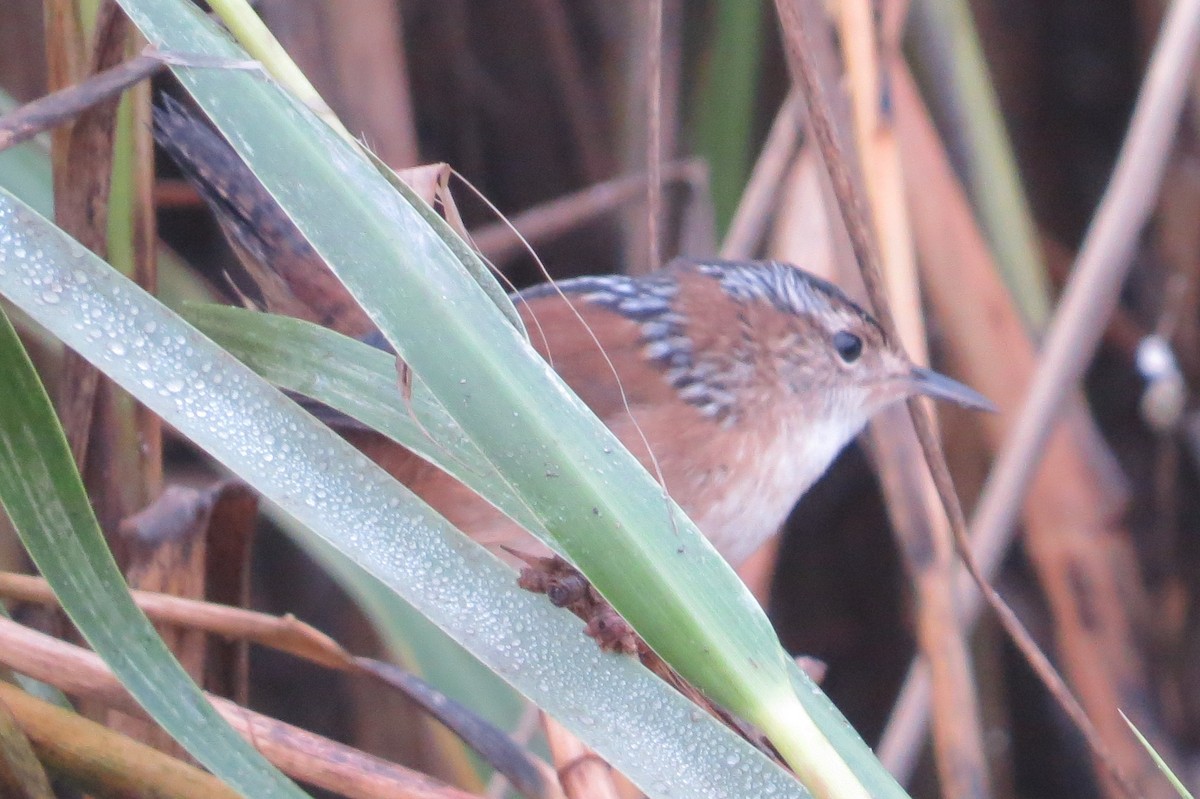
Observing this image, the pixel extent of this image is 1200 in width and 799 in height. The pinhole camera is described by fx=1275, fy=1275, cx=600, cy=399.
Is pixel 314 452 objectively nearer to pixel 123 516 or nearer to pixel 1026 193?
pixel 123 516

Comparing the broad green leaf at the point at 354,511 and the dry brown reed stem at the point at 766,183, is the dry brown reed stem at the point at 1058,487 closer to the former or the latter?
the dry brown reed stem at the point at 766,183

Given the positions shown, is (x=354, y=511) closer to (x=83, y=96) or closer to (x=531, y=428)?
(x=531, y=428)

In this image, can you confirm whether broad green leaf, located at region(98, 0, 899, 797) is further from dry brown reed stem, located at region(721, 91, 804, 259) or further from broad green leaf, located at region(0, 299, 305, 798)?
dry brown reed stem, located at region(721, 91, 804, 259)

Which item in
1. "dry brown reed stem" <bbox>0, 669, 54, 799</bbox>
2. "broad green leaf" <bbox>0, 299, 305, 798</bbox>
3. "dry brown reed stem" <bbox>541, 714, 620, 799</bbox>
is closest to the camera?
"broad green leaf" <bbox>0, 299, 305, 798</bbox>

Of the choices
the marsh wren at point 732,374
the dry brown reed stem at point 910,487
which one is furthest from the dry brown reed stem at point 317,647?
the dry brown reed stem at point 910,487

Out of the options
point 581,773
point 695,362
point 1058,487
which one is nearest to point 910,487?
point 695,362

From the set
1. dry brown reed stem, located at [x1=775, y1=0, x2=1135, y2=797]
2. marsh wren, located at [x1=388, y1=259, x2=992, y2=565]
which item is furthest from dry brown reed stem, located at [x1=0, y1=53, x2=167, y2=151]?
marsh wren, located at [x1=388, y1=259, x2=992, y2=565]
